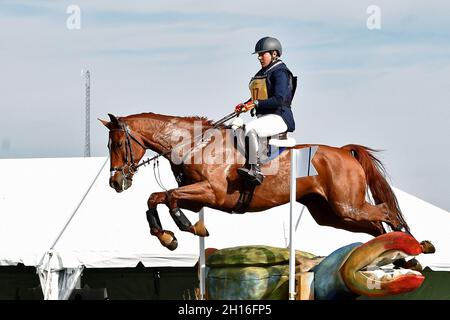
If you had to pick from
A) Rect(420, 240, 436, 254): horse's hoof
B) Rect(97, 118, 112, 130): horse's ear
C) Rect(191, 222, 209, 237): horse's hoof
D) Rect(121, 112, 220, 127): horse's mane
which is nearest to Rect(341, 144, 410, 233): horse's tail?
Rect(420, 240, 436, 254): horse's hoof

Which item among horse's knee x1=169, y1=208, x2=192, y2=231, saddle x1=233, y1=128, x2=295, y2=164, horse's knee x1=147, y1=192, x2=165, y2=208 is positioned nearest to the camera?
horse's knee x1=169, y1=208, x2=192, y2=231

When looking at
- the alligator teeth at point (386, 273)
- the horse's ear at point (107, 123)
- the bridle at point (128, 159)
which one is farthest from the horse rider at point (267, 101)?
the alligator teeth at point (386, 273)

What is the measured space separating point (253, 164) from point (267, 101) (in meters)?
0.65

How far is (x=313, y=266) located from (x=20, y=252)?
13.3ft

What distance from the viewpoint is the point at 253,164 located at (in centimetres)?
932

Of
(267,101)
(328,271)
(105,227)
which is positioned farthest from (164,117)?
(105,227)

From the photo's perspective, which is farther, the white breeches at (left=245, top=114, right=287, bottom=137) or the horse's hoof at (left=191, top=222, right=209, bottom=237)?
the white breeches at (left=245, top=114, right=287, bottom=137)

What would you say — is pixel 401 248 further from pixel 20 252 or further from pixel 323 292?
pixel 20 252

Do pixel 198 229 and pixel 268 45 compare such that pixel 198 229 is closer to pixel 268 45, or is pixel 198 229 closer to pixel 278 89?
pixel 278 89

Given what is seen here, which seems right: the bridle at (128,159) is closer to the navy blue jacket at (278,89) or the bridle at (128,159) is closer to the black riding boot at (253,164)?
the black riding boot at (253,164)

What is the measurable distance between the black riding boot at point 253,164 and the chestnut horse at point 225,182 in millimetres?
148

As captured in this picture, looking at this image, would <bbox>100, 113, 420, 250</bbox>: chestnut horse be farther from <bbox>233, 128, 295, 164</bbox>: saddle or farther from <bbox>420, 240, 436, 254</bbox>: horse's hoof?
<bbox>420, 240, 436, 254</bbox>: horse's hoof

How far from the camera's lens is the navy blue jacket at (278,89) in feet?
30.1

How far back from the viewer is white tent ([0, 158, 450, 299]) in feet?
38.4
